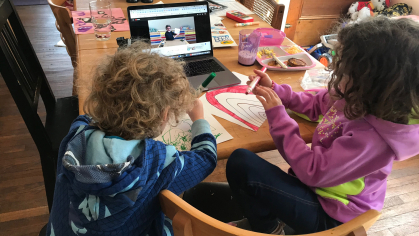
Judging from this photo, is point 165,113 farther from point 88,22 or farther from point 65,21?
point 65,21

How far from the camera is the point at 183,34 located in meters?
1.18

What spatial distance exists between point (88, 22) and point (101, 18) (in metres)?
0.08

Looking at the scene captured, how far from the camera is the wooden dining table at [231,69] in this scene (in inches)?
31.7

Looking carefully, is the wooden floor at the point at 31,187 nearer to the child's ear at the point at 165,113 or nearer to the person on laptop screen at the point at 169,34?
the person on laptop screen at the point at 169,34

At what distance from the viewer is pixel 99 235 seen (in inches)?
22.3

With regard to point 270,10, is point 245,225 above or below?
below

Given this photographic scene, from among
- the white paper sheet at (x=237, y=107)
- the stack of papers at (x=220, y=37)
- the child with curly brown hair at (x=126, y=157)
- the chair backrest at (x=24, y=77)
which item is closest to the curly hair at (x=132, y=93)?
the child with curly brown hair at (x=126, y=157)

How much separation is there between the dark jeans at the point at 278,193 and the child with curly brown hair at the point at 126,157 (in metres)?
0.18

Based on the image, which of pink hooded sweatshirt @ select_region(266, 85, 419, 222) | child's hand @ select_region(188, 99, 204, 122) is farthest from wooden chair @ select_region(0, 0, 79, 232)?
pink hooded sweatshirt @ select_region(266, 85, 419, 222)

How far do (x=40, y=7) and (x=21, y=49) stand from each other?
10.6 ft

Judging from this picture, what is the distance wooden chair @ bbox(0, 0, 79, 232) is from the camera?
0.89 meters

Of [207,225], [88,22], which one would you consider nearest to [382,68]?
[207,225]

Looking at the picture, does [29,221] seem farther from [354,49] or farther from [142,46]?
[354,49]

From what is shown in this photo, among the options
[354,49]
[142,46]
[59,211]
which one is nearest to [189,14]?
[142,46]
